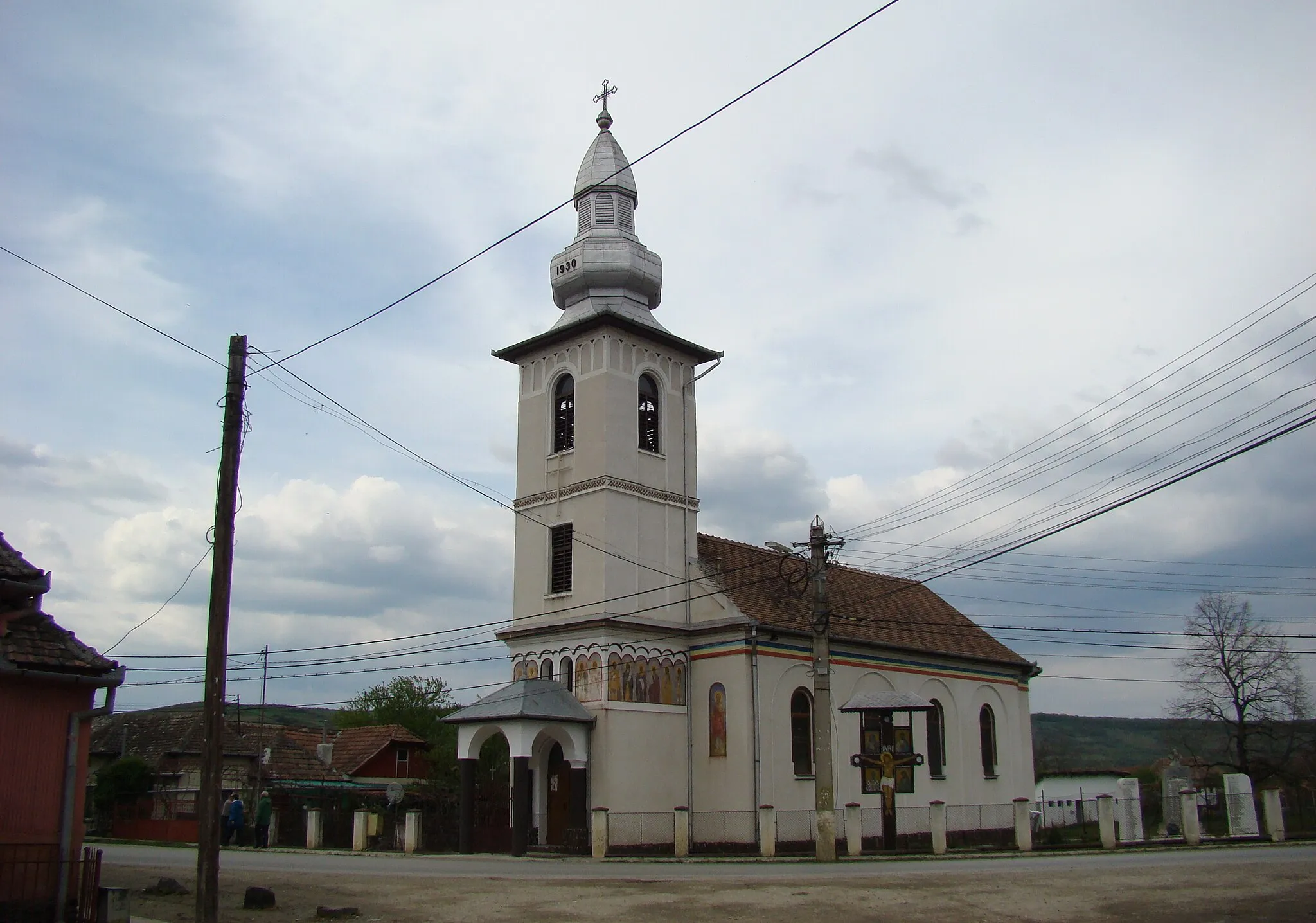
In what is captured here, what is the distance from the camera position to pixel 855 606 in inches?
1539

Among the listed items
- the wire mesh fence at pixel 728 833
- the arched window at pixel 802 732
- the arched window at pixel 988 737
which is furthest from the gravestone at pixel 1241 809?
the wire mesh fence at pixel 728 833

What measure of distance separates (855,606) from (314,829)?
18.4 m

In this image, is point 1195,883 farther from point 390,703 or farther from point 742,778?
point 390,703

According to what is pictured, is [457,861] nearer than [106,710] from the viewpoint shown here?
No

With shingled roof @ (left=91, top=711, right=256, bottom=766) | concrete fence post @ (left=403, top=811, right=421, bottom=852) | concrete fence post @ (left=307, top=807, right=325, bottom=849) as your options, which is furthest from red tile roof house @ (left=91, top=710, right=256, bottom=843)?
concrete fence post @ (left=403, top=811, right=421, bottom=852)

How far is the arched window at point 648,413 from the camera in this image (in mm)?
35656

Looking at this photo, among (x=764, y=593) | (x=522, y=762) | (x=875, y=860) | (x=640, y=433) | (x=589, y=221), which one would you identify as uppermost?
(x=589, y=221)

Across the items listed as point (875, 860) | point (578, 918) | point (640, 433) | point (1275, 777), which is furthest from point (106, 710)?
point (1275, 777)

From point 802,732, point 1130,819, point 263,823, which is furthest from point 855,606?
point 263,823

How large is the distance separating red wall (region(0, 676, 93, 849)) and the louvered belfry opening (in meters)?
23.9

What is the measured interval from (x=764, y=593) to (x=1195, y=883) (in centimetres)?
1684

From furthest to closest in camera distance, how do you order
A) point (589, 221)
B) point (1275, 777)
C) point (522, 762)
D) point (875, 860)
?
1. point (1275, 777)
2. point (589, 221)
3. point (522, 762)
4. point (875, 860)

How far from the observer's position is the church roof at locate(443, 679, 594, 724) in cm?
3048

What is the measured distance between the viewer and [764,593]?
3525cm
